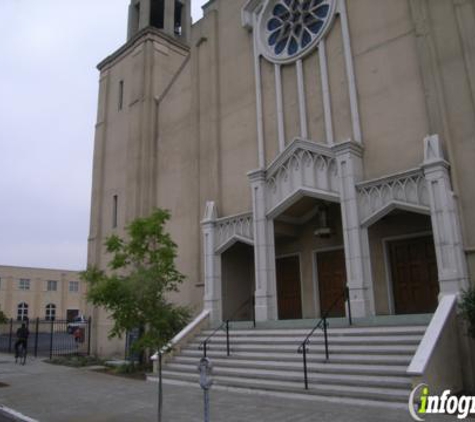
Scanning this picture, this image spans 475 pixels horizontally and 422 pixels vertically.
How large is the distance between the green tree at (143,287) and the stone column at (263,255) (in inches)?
106

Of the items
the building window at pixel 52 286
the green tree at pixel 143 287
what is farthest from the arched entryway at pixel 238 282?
the building window at pixel 52 286

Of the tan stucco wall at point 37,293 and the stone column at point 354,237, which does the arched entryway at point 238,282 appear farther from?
the tan stucco wall at point 37,293

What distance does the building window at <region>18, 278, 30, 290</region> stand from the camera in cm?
6575

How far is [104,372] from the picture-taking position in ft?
51.9

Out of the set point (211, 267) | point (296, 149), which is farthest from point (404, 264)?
point (211, 267)

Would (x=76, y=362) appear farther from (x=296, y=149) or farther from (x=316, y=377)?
(x=296, y=149)

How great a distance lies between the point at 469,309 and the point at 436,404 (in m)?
2.30

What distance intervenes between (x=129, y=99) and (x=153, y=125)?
9.27ft

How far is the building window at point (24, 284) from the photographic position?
2589 inches

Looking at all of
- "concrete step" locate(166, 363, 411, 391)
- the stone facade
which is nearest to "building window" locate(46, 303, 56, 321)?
the stone facade

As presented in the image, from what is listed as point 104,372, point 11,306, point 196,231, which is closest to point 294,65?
point 196,231

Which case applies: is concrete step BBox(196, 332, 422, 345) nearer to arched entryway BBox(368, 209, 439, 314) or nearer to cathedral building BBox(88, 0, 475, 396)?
cathedral building BBox(88, 0, 475, 396)

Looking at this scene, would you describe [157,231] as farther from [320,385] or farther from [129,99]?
[129,99]

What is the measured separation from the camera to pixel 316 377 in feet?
32.8
